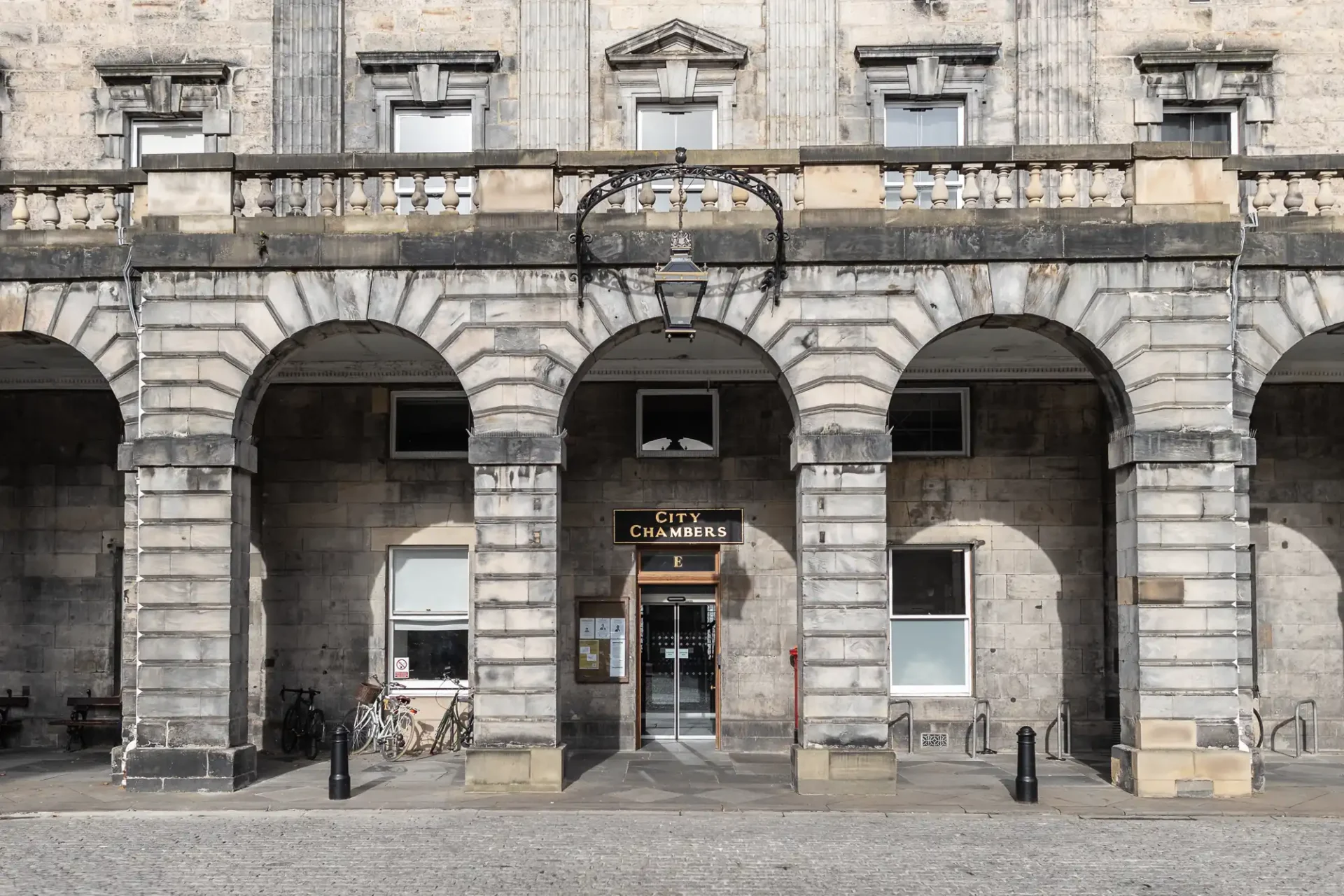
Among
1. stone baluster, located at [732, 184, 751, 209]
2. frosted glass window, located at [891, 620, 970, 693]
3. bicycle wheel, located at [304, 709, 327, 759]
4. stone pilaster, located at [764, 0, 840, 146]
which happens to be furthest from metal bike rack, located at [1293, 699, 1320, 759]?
bicycle wheel, located at [304, 709, 327, 759]

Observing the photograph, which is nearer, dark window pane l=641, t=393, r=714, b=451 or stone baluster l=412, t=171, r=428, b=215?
stone baluster l=412, t=171, r=428, b=215

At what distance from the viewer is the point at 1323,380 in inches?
765

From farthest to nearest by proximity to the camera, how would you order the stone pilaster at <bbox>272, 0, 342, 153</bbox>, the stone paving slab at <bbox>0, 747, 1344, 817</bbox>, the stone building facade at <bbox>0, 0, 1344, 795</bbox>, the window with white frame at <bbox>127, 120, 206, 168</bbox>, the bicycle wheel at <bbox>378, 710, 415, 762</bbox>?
the window with white frame at <bbox>127, 120, 206, 168</bbox>
the stone pilaster at <bbox>272, 0, 342, 153</bbox>
the bicycle wheel at <bbox>378, 710, 415, 762</bbox>
the stone building facade at <bbox>0, 0, 1344, 795</bbox>
the stone paving slab at <bbox>0, 747, 1344, 817</bbox>

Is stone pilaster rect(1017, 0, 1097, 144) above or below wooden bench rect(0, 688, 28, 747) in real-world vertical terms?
above

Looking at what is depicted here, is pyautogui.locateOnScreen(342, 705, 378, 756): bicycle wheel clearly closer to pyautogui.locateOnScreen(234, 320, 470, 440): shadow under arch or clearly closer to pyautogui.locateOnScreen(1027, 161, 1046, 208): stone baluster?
pyautogui.locateOnScreen(234, 320, 470, 440): shadow under arch

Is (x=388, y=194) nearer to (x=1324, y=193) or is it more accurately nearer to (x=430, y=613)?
(x=430, y=613)

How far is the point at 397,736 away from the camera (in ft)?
61.2

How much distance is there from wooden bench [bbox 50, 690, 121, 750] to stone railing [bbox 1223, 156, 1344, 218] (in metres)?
15.8

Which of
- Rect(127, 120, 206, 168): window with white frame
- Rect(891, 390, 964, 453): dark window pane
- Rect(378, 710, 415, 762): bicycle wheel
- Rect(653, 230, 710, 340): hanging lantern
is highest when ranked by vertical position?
Rect(127, 120, 206, 168): window with white frame

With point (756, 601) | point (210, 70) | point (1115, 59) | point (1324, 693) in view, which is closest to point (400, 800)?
point (756, 601)

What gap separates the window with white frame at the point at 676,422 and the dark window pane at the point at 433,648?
3.65 m

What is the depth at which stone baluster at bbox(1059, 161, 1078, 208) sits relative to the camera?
15.6m

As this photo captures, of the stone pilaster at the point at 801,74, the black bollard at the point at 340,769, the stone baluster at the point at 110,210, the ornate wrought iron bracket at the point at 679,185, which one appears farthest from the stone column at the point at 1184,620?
the stone baluster at the point at 110,210

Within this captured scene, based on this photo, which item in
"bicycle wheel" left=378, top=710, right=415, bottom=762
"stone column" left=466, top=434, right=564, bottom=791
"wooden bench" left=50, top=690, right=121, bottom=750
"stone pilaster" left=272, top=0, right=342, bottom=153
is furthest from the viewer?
"stone pilaster" left=272, top=0, right=342, bottom=153
